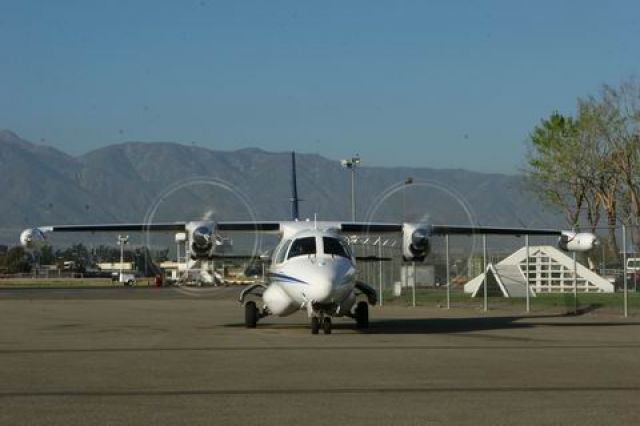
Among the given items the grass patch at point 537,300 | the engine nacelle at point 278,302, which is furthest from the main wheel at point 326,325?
the grass patch at point 537,300

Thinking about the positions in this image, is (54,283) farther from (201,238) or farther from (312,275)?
(312,275)

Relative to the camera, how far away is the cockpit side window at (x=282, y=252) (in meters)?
26.2

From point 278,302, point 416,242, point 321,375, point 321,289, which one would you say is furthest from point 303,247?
point 321,375

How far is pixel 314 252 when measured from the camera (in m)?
25.2

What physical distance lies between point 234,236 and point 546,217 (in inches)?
1464

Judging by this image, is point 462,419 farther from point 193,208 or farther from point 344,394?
point 193,208

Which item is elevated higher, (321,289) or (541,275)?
(541,275)

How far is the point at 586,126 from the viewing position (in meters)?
61.2

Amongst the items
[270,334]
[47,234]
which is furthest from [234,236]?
[270,334]

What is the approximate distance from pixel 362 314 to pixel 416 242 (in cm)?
334

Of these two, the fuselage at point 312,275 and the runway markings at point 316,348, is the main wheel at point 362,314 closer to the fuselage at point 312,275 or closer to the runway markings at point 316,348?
the fuselage at point 312,275

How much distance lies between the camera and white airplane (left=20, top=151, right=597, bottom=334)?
24047 mm

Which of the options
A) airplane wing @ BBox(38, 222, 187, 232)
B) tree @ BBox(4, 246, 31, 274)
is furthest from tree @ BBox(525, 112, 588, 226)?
tree @ BBox(4, 246, 31, 274)

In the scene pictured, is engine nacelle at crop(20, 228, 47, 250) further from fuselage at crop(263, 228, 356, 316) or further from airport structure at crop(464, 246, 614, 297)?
airport structure at crop(464, 246, 614, 297)
